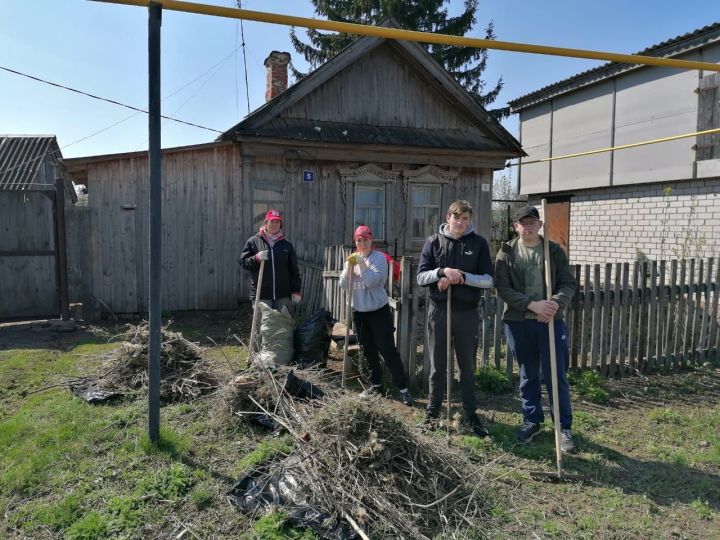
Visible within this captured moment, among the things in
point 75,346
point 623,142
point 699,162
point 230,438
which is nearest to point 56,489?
point 230,438

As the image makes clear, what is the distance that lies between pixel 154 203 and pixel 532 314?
9.75 ft

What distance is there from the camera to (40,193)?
8352 mm

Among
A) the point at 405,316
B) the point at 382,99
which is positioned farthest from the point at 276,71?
the point at 405,316

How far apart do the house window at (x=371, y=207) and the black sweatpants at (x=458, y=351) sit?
21.1 ft

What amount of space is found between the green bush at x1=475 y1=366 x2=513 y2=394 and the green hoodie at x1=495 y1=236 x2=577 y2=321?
1268 millimetres

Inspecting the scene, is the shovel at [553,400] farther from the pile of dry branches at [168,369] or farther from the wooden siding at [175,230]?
the wooden siding at [175,230]

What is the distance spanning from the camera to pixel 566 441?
150 inches

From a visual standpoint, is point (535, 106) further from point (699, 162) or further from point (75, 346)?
point (75, 346)

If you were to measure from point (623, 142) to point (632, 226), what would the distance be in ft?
7.06

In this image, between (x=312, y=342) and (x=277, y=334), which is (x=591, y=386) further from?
(x=277, y=334)

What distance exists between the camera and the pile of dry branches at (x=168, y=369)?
15.3 ft

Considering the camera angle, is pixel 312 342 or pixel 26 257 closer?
pixel 312 342

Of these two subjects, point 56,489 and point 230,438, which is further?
point 230,438

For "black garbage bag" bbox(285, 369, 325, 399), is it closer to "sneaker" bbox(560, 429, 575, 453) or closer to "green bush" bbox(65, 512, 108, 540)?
"green bush" bbox(65, 512, 108, 540)
